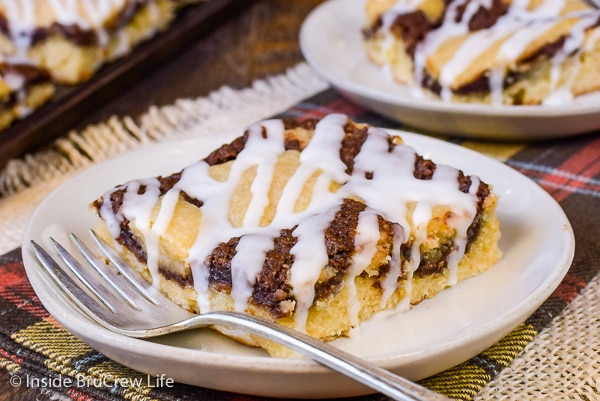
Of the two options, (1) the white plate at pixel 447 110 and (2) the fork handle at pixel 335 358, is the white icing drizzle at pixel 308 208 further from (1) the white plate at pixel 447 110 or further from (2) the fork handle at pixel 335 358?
(1) the white plate at pixel 447 110

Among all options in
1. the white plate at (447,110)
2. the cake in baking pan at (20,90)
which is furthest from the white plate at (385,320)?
the cake in baking pan at (20,90)

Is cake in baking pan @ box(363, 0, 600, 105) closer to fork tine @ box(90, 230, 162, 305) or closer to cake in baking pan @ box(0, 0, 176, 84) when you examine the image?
cake in baking pan @ box(0, 0, 176, 84)

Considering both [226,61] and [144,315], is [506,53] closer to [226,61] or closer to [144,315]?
[226,61]

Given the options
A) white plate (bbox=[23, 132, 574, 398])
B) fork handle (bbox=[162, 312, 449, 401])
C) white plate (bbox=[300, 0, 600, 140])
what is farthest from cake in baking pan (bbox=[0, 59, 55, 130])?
fork handle (bbox=[162, 312, 449, 401])

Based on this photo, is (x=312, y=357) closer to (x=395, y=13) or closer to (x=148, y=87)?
(x=395, y=13)

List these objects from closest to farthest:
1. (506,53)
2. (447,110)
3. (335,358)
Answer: (335,358)
(447,110)
(506,53)

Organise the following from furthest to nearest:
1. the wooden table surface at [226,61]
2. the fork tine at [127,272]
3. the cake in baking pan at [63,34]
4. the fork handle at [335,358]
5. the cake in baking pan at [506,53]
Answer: the wooden table surface at [226,61] → the cake in baking pan at [63,34] → the cake in baking pan at [506,53] → the fork tine at [127,272] → the fork handle at [335,358]

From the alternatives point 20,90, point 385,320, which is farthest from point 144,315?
point 20,90
